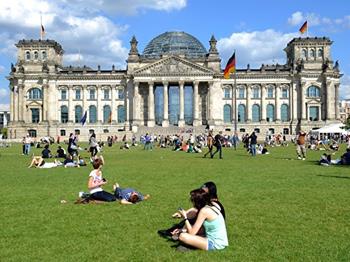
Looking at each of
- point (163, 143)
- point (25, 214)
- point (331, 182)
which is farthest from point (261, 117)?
point (25, 214)

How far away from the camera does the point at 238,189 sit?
17219 millimetres

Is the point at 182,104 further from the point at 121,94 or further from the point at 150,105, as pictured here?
the point at 121,94

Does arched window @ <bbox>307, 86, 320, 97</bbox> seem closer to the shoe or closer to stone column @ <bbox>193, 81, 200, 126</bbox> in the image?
stone column @ <bbox>193, 81, 200, 126</bbox>

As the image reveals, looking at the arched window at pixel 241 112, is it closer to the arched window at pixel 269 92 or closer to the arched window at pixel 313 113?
the arched window at pixel 269 92

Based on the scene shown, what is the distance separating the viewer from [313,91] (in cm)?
9962

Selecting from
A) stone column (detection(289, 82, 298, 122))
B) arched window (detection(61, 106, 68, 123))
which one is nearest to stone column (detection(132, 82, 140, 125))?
arched window (detection(61, 106, 68, 123))

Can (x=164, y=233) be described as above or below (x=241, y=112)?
below

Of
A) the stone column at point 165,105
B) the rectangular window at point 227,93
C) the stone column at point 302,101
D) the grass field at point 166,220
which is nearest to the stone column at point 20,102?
the stone column at point 165,105

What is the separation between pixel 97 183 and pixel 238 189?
5.38m

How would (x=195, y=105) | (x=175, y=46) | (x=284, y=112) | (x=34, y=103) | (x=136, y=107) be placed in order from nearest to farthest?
(x=195, y=105) < (x=136, y=107) < (x=34, y=103) < (x=284, y=112) < (x=175, y=46)

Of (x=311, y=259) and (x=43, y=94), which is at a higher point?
(x=43, y=94)

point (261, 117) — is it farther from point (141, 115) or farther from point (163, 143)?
point (163, 143)

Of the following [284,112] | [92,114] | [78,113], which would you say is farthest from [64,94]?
[284,112]

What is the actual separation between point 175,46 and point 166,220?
3925 inches
